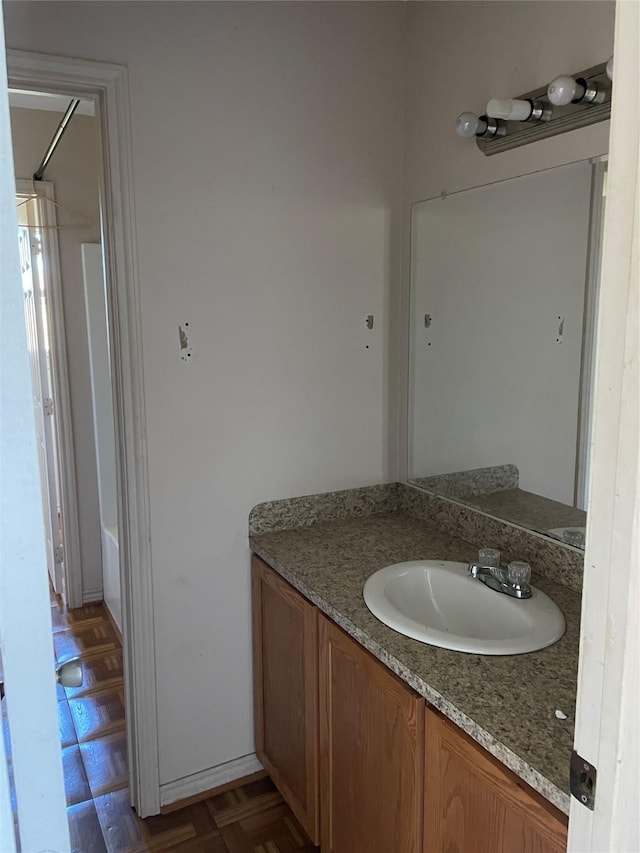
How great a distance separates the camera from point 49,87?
165 cm

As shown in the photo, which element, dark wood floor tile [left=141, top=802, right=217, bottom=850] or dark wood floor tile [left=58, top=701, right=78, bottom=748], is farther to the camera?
dark wood floor tile [left=58, top=701, right=78, bottom=748]

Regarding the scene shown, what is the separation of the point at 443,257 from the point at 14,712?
1741 mm

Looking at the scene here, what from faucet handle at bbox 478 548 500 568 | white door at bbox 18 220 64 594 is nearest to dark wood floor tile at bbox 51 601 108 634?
white door at bbox 18 220 64 594

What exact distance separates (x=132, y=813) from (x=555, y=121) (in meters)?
2.25

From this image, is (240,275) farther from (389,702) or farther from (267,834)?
(267,834)

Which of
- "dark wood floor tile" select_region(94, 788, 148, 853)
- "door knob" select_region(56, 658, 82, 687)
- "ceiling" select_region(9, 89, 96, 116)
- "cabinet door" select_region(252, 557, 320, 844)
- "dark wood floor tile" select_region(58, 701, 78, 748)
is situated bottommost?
"dark wood floor tile" select_region(94, 788, 148, 853)

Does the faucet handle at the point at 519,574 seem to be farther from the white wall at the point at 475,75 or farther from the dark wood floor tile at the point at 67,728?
the dark wood floor tile at the point at 67,728

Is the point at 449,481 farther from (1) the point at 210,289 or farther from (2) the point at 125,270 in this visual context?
(2) the point at 125,270

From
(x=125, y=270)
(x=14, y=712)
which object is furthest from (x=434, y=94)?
(x=14, y=712)

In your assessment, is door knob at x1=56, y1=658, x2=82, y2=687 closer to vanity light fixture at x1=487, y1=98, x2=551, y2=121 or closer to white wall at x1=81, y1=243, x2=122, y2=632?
vanity light fixture at x1=487, y1=98, x2=551, y2=121

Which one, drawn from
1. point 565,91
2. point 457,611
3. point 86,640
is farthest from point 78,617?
point 565,91

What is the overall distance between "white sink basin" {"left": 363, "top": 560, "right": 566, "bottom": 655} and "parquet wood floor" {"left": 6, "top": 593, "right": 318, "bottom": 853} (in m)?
0.82

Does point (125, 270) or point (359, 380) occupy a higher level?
point (125, 270)

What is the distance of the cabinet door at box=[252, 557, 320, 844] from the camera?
5.68 feet
